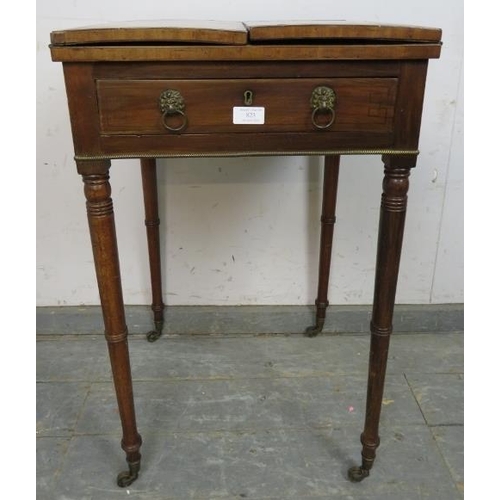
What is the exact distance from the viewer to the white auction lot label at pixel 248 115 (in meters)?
0.94

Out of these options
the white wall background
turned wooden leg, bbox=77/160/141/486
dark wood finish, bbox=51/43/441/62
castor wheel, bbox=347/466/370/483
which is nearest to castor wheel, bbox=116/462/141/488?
turned wooden leg, bbox=77/160/141/486

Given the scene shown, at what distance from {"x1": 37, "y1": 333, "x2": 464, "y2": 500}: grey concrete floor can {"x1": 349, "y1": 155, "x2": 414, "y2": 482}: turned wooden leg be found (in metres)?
0.09

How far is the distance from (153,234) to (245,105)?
2.40ft

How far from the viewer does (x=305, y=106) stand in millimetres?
943

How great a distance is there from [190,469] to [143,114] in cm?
79

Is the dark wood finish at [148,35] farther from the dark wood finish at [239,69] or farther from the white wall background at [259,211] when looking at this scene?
the white wall background at [259,211]

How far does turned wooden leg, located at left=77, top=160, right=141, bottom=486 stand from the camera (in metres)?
0.98

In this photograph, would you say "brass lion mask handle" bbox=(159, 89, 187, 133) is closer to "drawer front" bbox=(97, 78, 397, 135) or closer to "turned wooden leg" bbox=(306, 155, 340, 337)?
"drawer front" bbox=(97, 78, 397, 135)

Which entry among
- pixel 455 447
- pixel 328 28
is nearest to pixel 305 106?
pixel 328 28

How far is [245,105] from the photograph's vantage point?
933 millimetres

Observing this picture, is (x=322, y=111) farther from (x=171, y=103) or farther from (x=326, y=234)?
(x=326, y=234)

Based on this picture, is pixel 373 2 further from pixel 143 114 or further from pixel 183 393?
pixel 183 393

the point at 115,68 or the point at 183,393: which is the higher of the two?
the point at 115,68

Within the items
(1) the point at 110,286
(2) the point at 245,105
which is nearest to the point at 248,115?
(2) the point at 245,105
